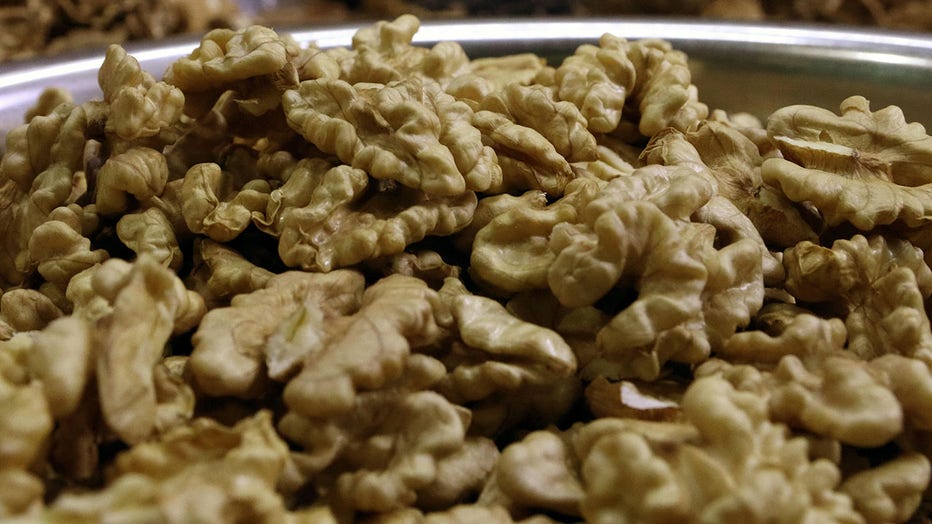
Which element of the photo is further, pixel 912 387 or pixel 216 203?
pixel 216 203

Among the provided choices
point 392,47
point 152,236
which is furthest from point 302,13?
point 152,236

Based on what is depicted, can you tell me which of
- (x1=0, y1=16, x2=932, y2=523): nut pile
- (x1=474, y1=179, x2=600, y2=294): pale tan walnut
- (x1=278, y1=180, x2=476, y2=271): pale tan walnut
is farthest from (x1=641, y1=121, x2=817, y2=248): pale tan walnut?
(x1=278, y1=180, x2=476, y2=271): pale tan walnut

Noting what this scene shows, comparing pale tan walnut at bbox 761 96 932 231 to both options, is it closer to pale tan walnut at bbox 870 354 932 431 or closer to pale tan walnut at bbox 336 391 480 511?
pale tan walnut at bbox 870 354 932 431

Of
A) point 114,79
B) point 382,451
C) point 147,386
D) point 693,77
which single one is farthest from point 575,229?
point 693,77

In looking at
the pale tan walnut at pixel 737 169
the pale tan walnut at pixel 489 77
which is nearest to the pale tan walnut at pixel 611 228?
the pale tan walnut at pixel 737 169

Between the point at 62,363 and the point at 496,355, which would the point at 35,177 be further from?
the point at 496,355
